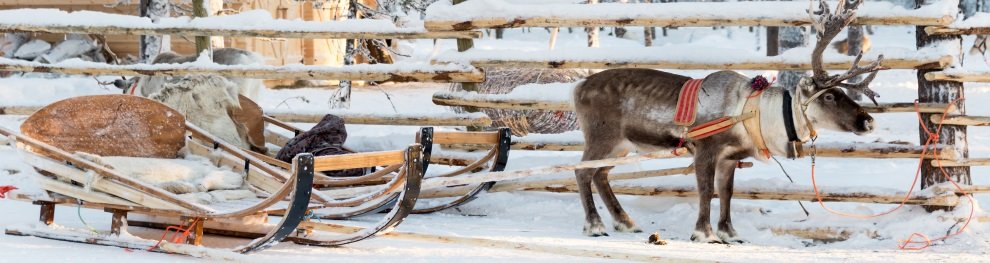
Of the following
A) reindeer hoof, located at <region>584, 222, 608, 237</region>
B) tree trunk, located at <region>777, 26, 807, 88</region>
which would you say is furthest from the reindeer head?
tree trunk, located at <region>777, 26, 807, 88</region>

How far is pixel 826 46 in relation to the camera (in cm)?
602

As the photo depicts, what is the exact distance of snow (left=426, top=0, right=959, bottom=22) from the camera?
6621 millimetres

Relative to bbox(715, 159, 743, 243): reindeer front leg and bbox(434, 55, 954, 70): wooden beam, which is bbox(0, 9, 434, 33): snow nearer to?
bbox(434, 55, 954, 70): wooden beam

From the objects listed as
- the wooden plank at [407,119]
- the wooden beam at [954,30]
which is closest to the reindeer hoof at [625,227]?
the wooden plank at [407,119]

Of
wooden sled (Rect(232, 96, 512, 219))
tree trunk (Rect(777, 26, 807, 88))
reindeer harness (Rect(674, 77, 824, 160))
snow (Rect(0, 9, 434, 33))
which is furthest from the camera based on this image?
tree trunk (Rect(777, 26, 807, 88))

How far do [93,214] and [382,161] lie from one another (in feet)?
7.93

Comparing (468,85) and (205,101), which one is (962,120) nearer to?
(468,85)

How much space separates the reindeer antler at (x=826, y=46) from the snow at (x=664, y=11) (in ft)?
1.48

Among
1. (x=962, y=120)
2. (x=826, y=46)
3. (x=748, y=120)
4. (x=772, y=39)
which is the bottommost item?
(x=772, y=39)

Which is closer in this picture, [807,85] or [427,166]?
[807,85]

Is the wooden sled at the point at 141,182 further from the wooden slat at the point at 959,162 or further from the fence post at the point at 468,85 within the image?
the wooden slat at the point at 959,162

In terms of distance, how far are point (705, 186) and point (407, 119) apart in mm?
2660

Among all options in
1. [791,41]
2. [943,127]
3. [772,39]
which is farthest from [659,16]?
[772,39]

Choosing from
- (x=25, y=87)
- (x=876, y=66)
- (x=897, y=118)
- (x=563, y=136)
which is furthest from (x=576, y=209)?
(x=25, y=87)
